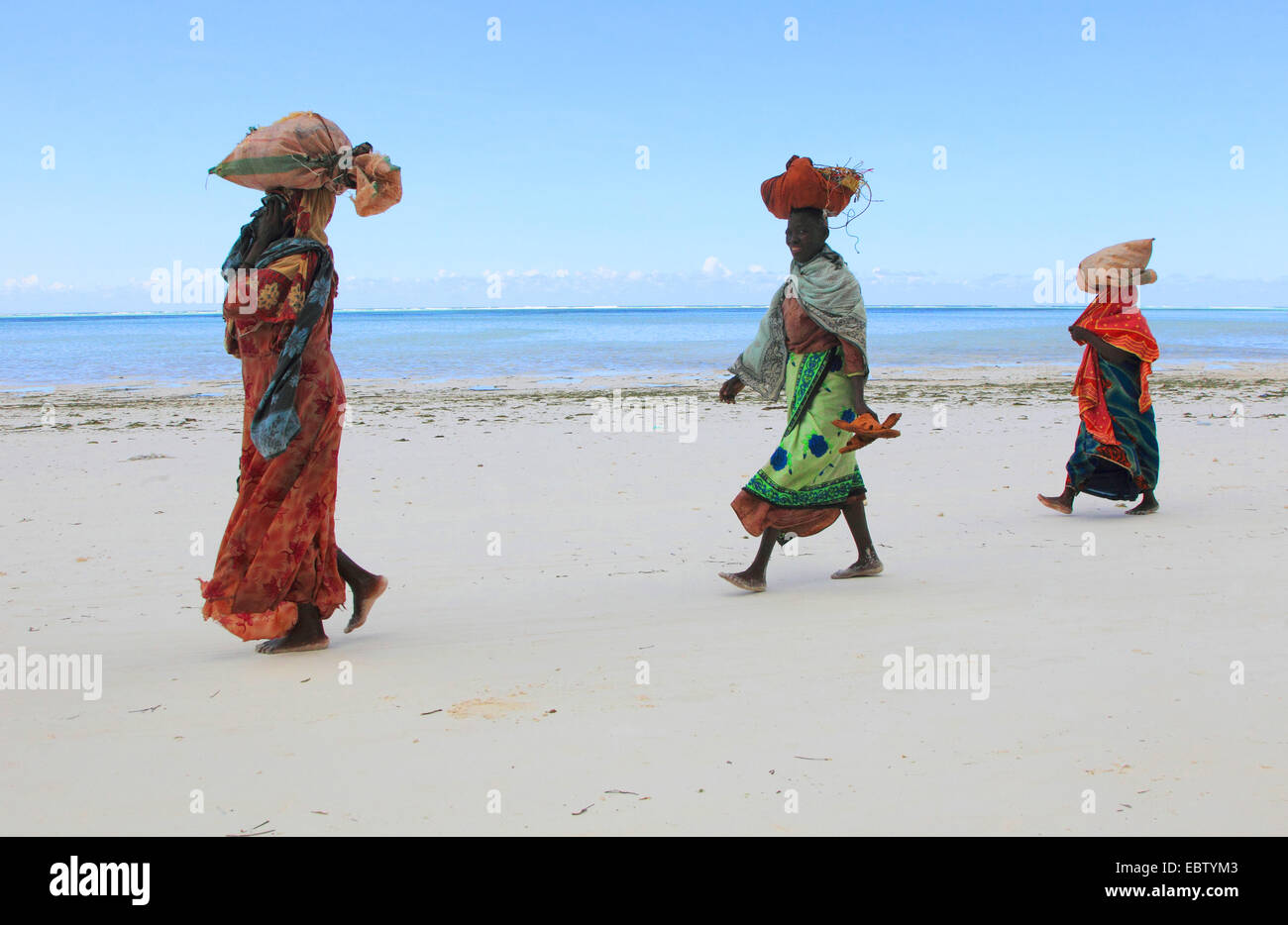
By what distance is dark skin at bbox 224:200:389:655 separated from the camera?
12.6ft

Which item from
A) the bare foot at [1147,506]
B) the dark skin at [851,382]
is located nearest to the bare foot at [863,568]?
the dark skin at [851,382]

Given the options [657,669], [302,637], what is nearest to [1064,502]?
[657,669]

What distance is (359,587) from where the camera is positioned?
4238mm

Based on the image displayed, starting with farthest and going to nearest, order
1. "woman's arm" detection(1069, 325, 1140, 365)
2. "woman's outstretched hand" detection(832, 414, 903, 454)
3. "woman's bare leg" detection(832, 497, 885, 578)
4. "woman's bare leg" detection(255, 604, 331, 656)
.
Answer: "woman's arm" detection(1069, 325, 1140, 365)
"woman's bare leg" detection(832, 497, 885, 578)
"woman's outstretched hand" detection(832, 414, 903, 454)
"woman's bare leg" detection(255, 604, 331, 656)

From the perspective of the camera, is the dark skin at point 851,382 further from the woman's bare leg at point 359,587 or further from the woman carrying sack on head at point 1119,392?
the woman carrying sack on head at point 1119,392

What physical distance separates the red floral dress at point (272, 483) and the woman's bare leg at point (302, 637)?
0.10 m

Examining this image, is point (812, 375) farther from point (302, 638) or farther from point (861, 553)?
point (302, 638)

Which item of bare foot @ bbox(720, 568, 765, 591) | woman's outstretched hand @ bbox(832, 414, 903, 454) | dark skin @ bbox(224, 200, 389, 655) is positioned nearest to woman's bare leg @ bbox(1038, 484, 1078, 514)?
woman's outstretched hand @ bbox(832, 414, 903, 454)

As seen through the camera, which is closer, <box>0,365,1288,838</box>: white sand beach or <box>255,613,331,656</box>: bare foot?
<box>0,365,1288,838</box>: white sand beach

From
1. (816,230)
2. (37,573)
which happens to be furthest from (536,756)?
(37,573)

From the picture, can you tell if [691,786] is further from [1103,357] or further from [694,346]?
[694,346]

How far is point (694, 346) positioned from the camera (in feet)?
133

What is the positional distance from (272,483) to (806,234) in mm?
2768

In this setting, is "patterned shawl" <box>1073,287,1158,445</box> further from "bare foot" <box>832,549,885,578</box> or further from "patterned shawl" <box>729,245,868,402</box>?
"patterned shawl" <box>729,245,868,402</box>
